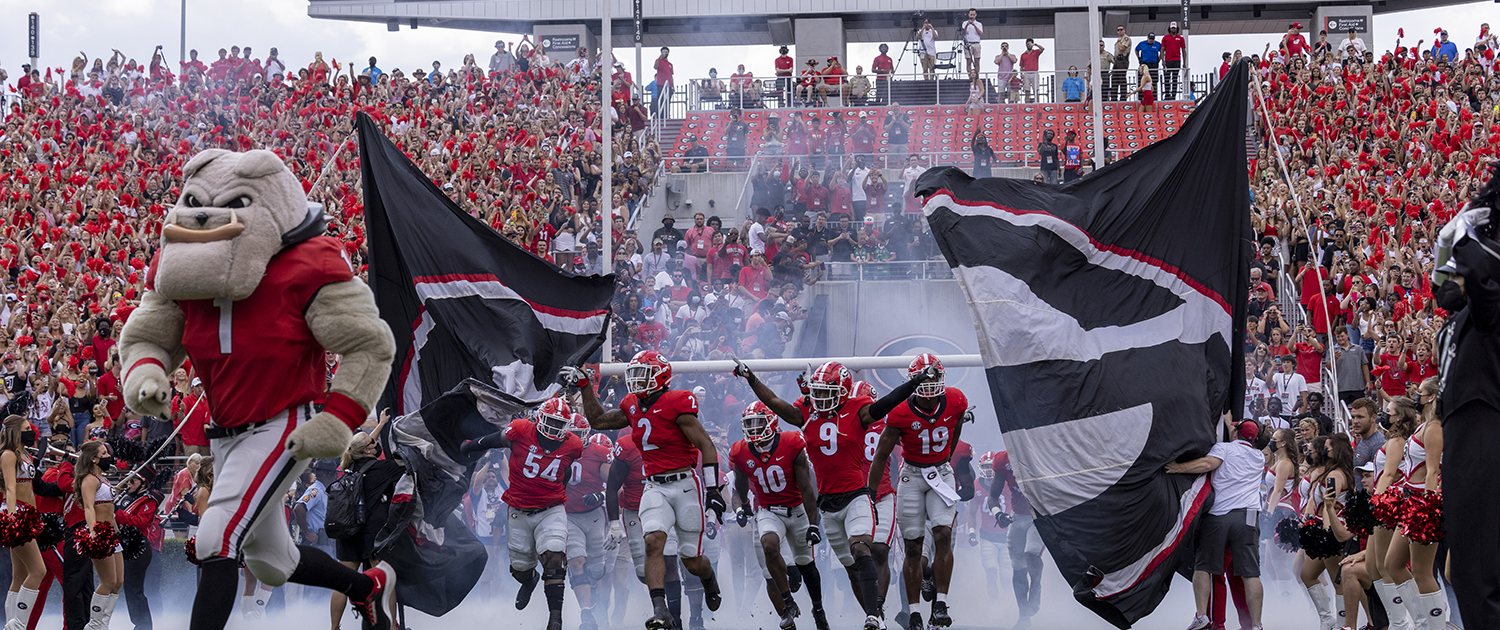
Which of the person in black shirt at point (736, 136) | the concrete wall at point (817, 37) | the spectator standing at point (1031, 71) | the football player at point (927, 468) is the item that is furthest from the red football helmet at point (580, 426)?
the concrete wall at point (817, 37)

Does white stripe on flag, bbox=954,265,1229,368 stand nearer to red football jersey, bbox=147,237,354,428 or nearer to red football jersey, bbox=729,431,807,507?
red football jersey, bbox=729,431,807,507

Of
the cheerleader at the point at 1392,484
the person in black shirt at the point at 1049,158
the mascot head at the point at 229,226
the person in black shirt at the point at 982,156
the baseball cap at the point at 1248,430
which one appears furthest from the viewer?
the person in black shirt at the point at 982,156

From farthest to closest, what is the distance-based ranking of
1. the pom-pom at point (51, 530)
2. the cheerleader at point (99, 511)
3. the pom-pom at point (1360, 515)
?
the cheerleader at point (99, 511)
the pom-pom at point (51, 530)
the pom-pom at point (1360, 515)

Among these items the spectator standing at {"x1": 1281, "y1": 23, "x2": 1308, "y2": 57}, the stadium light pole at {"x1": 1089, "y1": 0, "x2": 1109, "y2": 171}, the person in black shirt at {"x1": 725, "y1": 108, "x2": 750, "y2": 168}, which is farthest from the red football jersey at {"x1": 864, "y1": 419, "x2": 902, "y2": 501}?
the spectator standing at {"x1": 1281, "y1": 23, "x2": 1308, "y2": 57}

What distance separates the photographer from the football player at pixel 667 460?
934cm

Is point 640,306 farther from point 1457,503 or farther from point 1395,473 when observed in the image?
point 1457,503

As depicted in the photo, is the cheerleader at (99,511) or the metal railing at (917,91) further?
the metal railing at (917,91)

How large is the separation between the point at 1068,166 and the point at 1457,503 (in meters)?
13.6

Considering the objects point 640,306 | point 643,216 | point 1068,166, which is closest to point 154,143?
point 643,216

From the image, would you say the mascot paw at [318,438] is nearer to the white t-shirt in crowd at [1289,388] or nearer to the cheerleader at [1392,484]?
the cheerleader at [1392,484]

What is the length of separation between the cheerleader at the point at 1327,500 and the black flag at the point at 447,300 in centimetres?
491

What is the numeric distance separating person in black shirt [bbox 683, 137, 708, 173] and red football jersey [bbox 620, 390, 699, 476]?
12130 millimetres

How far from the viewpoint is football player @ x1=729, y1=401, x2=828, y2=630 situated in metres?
9.46

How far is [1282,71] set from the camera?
23.0m
